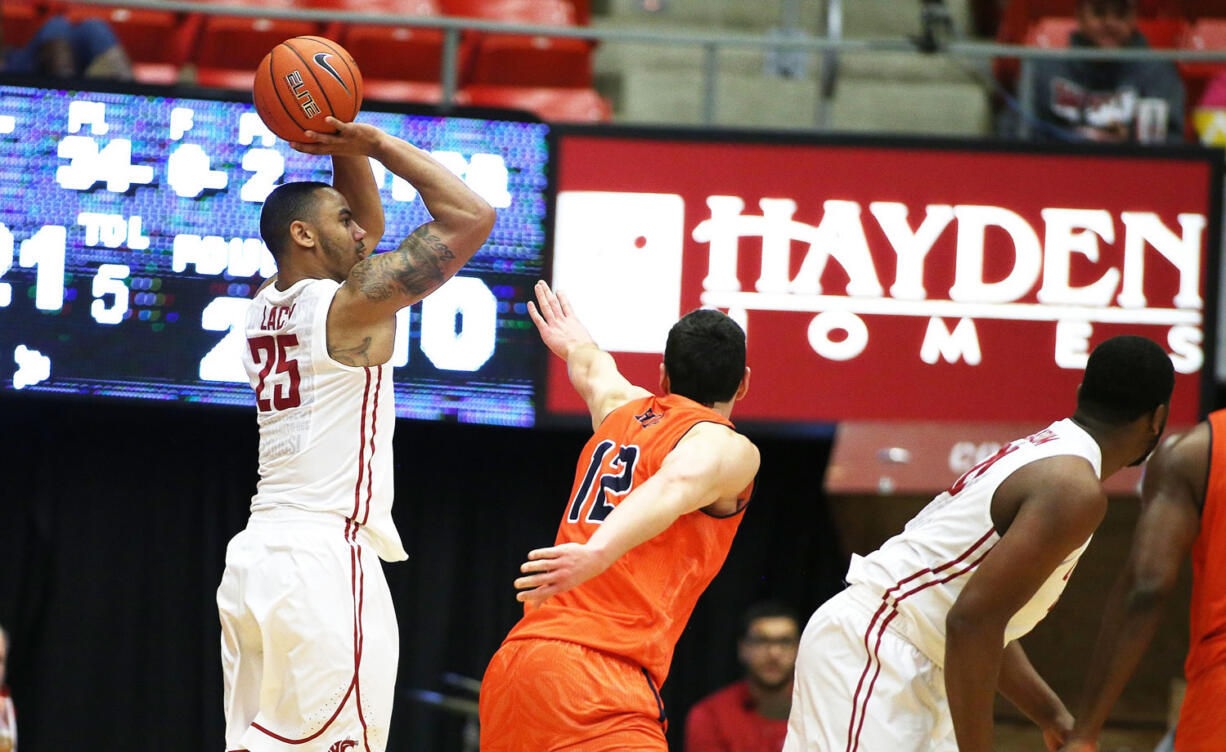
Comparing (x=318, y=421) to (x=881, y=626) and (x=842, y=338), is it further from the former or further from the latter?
(x=842, y=338)

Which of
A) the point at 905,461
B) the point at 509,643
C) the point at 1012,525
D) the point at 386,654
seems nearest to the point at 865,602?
the point at 1012,525

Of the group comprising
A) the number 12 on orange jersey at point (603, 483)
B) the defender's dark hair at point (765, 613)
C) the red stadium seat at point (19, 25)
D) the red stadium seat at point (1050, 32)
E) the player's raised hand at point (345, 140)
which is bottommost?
the defender's dark hair at point (765, 613)

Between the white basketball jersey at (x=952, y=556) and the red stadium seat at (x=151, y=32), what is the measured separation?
19.9ft

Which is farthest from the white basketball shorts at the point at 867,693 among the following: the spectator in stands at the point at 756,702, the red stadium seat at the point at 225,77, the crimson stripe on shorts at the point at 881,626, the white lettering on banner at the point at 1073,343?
the red stadium seat at the point at 225,77

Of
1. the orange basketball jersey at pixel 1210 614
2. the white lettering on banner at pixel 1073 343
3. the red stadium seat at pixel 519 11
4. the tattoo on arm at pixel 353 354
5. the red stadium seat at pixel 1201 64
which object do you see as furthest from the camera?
the red stadium seat at pixel 519 11

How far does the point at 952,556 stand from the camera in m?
3.66

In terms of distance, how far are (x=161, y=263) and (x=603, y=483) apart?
11.0ft

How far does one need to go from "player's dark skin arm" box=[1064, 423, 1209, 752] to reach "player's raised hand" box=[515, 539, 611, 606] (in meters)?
1.12

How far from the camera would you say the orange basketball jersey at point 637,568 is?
3764mm

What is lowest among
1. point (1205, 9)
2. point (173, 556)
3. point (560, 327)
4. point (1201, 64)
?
point (173, 556)

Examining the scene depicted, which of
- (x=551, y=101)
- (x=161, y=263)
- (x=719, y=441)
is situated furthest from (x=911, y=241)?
(x=719, y=441)

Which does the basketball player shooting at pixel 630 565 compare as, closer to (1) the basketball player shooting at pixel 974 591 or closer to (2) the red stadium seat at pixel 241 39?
(1) the basketball player shooting at pixel 974 591

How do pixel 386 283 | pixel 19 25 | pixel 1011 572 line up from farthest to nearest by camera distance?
1. pixel 19 25
2. pixel 386 283
3. pixel 1011 572

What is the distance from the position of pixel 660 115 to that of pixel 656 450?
5.34 m
